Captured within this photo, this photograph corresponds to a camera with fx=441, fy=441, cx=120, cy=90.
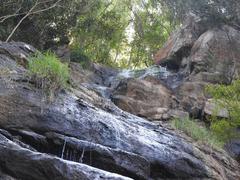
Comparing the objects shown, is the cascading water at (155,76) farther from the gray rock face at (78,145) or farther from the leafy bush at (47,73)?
the leafy bush at (47,73)

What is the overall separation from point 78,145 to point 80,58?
49.6 ft

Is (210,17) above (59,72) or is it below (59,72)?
above

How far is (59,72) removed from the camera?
9.55 m

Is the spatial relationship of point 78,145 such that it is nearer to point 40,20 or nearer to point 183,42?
point 40,20

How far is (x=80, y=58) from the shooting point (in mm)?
22938

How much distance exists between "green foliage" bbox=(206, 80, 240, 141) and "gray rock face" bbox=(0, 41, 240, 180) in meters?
3.12

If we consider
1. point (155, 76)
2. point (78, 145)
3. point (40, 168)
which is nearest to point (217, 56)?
point (155, 76)

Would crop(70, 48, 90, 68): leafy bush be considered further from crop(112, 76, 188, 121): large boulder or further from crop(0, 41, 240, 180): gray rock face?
crop(0, 41, 240, 180): gray rock face

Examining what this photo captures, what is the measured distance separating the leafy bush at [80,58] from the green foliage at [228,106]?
9.84 m

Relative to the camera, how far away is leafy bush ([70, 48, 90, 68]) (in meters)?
22.6

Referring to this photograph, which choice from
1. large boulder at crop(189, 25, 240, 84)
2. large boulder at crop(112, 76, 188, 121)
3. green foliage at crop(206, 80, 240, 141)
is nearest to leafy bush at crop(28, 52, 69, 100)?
green foliage at crop(206, 80, 240, 141)

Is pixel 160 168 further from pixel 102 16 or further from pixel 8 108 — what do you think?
pixel 102 16

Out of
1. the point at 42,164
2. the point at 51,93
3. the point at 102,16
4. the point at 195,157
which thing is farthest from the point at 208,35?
the point at 42,164

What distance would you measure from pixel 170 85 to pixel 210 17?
4.64 m
